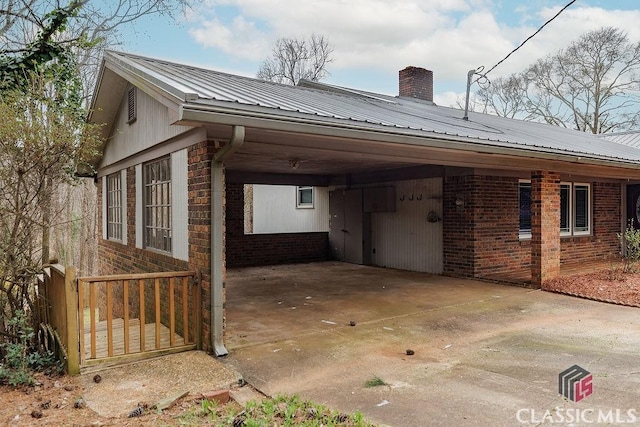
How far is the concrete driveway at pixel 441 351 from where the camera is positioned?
3344mm

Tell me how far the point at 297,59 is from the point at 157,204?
766 inches

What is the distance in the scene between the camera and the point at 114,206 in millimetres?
9102

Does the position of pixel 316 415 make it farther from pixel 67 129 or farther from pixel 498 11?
pixel 498 11

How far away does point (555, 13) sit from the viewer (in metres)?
7.37

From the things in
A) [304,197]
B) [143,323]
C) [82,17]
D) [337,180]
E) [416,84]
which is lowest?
[143,323]

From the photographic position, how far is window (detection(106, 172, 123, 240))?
8625mm

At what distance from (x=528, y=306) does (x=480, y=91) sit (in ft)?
63.5

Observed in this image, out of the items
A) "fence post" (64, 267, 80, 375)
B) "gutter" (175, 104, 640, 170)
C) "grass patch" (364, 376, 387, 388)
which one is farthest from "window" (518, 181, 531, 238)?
"fence post" (64, 267, 80, 375)

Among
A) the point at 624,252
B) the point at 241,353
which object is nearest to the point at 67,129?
the point at 241,353

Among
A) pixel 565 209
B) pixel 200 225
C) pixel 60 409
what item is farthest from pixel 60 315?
pixel 565 209

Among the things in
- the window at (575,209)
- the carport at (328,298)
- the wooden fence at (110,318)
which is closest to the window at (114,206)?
the carport at (328,298)

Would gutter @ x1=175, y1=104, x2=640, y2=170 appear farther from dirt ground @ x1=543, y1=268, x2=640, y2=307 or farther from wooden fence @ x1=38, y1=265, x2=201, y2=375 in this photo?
dirt ground @ x1=543, y1=268, x2=640, y2=307

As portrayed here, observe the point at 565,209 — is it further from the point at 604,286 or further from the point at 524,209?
the point at 604,286

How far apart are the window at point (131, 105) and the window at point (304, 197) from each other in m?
7.70
